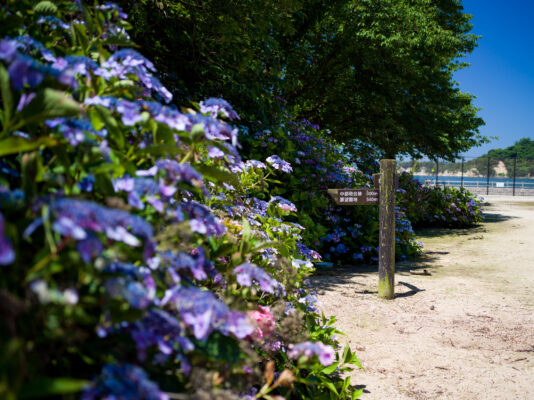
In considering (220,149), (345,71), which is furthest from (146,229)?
(345,71)

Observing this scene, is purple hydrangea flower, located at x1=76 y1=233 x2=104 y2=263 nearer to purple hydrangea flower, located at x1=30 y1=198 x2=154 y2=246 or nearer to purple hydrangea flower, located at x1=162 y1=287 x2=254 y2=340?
purple hydrangea flower, located at x1=30 y1=198 x2=154 y2=246

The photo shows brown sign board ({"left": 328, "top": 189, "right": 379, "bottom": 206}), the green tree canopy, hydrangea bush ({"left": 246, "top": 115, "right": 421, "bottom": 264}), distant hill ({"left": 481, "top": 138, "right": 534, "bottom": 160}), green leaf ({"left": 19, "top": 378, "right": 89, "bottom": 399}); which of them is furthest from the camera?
distant hill ({"left": 481, "top": 138, "right": 534, "bottom": 160})

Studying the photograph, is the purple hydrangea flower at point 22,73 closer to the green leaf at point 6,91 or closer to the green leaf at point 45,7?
the green leaf at point 6,91

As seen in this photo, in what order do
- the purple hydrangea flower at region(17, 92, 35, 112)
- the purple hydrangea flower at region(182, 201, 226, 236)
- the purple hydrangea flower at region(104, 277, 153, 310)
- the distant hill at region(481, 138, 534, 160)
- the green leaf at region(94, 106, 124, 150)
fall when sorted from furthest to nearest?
1. the distant hill at region(481, 138, 534, 160)
2. the purple hydrangea flower at region(182, 201, 226, 236)
3. the green leaf at region(94, 106, 124, 150)
4. the purple hydrangea flower at region(17, 92, 35, 112)
5. the purple hydrangea flower at region(104, 277, 153, 310)

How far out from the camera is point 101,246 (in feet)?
2.10

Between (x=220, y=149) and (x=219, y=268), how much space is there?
421 mm

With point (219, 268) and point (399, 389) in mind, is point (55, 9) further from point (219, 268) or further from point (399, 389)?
point (399, 389)

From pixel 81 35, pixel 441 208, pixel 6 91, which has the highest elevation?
pixel 81 35

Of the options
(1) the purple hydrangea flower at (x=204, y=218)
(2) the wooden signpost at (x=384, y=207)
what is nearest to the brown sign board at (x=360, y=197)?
(2) the wooden signpost at (x=384, y=207)

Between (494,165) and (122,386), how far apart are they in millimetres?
38051

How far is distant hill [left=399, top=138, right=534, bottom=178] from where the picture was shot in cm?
2891

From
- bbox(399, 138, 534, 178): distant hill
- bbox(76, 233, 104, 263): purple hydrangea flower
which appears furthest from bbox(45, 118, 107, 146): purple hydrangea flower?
bbox(399, 138, 534, 178): distant hill

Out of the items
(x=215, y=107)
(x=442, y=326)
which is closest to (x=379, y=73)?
(x=442, y=326)

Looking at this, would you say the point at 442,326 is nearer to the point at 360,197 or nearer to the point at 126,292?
the point at 360,197
